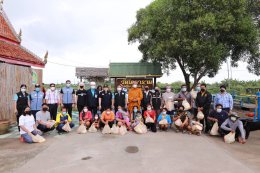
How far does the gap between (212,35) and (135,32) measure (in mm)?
8145

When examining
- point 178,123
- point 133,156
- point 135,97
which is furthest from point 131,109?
point 133,156

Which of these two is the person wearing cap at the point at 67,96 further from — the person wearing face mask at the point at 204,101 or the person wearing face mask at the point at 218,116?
the person wearing face mask at the point at 218,116

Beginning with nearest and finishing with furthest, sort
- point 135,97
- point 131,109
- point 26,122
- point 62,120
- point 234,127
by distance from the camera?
point 26,122, point 234,127, point 62,120, point 135,97, point 131,109

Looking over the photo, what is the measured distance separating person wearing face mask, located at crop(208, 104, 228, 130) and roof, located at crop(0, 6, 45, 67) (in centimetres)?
834

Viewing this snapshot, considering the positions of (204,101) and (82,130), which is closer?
(82,130)

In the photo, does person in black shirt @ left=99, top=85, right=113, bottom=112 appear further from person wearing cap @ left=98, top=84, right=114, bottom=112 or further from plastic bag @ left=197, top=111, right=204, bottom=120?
plastic bag @ left=197, top=111, right=204, bottom=120

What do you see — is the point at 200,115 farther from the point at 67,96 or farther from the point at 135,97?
the point at 67,96

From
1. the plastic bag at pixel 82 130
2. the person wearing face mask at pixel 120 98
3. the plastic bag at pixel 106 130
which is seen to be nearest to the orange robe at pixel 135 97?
the person wearing face mask at pixel 120 98

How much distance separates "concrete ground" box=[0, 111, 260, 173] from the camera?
20.1ft

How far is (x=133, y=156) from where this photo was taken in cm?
698

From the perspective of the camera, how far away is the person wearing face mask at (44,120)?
9344 mm

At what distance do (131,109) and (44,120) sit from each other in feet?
10.9

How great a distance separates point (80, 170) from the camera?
235 inches

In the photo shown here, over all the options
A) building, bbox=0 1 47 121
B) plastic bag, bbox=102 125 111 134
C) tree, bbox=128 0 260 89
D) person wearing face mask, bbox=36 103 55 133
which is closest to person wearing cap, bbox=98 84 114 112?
plastic bag, bbox=102 125 111 134
